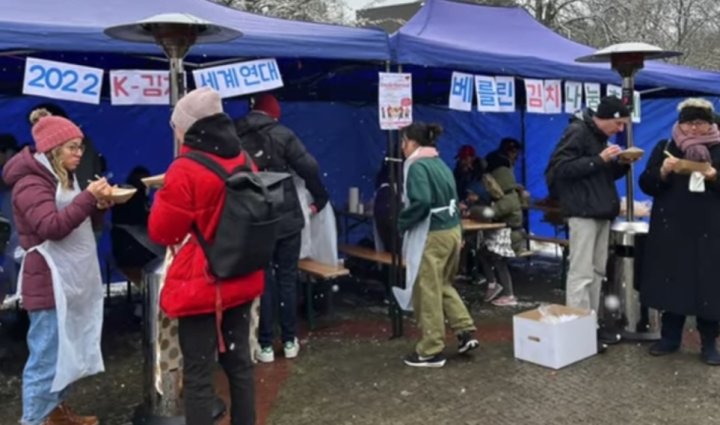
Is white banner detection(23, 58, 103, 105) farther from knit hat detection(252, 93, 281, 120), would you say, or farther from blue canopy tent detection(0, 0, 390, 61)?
knit hat detection(252, 93, 281, 120)

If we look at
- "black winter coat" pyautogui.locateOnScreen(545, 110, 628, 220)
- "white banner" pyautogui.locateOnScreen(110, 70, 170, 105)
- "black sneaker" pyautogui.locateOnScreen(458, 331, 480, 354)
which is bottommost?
"black sneaker" pyautogui.locateOnScreen(458, 331, 480, 354)

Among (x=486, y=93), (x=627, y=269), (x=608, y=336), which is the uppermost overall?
(x=486, y=93)

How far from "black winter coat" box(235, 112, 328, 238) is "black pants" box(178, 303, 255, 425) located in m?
1.70

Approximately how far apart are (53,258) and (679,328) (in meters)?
4.34

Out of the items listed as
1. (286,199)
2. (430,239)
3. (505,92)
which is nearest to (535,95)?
(505,92)

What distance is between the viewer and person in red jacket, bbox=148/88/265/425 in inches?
117

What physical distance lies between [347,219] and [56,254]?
5112mm

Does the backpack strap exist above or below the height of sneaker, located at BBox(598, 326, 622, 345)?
above

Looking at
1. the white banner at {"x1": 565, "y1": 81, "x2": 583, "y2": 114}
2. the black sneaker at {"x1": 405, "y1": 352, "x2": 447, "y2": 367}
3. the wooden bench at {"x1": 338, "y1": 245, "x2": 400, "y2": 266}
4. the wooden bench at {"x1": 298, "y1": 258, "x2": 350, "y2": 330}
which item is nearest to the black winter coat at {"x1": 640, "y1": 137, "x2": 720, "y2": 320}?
the white banner at {"x1": 565, "y1": 81, "x2": 583, "y2": 114}

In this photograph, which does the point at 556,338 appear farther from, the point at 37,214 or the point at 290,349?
the point at 37,214

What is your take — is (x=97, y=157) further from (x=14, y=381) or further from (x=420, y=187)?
(x=420, y=187)

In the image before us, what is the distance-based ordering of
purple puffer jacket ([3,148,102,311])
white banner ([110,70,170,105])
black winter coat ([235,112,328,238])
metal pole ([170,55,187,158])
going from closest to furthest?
1. purple puffer jacket ([3,148,102,311])
2. metal pole ([170,55,187,158])
3. white banner ([110,70,170,105])
4. black winter coat ([235,112,328,238])

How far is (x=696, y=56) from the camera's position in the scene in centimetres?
2273

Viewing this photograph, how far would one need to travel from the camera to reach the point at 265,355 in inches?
203
